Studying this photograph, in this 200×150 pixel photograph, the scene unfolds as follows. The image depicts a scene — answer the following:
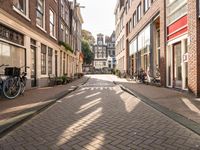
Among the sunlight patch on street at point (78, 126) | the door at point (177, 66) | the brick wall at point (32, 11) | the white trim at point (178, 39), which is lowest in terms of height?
the sunlight patch on street at point (78, 126)

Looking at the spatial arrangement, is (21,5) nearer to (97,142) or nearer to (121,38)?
(97,142)

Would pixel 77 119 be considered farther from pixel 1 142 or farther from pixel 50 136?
pixel 1 142

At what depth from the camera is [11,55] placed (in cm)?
1119

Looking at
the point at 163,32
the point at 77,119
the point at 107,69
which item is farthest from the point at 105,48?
the point at 77,119

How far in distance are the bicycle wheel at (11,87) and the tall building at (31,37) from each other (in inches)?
36.5

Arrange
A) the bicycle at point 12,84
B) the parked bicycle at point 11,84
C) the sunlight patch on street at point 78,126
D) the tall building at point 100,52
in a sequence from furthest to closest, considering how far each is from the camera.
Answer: the tall building at point 100,52
the bicycle at point 12,84
the parked bicycle at point 11,84
the sunlight patch on street at point 78,126

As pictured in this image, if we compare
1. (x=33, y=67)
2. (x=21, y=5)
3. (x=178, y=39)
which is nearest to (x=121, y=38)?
(x=33, y=67)

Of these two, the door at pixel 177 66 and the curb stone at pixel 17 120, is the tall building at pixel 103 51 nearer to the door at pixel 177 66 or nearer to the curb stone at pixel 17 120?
the door at pixel 177 66

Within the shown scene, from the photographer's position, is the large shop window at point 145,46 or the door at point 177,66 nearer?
the door at point 177,66

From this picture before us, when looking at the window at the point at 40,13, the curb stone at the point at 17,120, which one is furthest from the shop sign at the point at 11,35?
the curb stone at the point at 17,120

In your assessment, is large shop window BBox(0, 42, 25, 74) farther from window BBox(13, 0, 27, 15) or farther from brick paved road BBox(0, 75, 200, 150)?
brick paved road BBox(0, 75, 200, 150)

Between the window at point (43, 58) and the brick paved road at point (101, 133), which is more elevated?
the window at point (43, 58)

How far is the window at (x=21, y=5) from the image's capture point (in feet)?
38.2

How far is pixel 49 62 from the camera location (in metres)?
18.6
